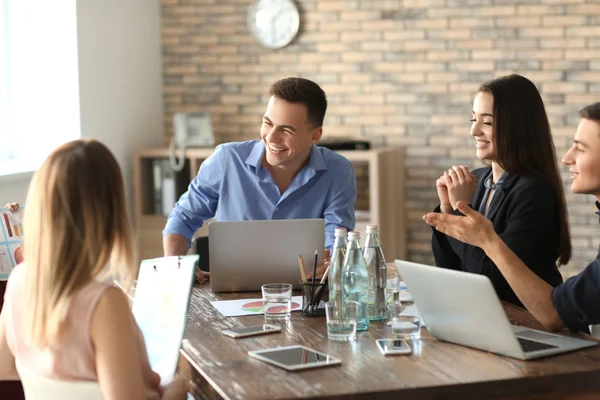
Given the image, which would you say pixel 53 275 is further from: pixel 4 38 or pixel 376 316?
pixel 4 38

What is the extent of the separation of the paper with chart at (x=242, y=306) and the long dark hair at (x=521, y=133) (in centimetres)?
78

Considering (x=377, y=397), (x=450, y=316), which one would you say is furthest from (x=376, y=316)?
(x=377, y=397)

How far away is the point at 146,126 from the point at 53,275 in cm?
428

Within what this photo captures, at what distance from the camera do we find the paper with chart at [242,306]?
2.48m

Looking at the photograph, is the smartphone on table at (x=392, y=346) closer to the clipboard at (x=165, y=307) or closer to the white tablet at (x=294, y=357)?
the white tablet at (x=294, y=357)

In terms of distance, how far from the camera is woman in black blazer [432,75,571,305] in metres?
2.62

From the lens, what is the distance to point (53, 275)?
1.70m

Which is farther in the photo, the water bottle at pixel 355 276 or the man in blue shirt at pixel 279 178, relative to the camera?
the man in blue shirt at pixel 279 178

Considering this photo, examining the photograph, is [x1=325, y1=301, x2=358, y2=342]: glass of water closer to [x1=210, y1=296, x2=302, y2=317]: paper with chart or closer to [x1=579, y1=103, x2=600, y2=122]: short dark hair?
[x1=210, y1=296, x2=302, y2=317]: paper with chart

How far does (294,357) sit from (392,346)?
24 centimetres

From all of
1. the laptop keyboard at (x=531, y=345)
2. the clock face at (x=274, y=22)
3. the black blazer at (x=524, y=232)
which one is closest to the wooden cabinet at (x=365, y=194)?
the clock face at (x=274, y=22)

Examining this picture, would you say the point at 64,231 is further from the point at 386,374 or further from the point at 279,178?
the point at 279,178

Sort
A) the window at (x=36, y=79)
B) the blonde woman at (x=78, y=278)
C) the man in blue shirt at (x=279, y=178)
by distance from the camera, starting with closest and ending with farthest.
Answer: the blonde woman at (x=78, y=278) → the man in blue shirt at (x=279, y=178) → the window at (x=36, y=79)

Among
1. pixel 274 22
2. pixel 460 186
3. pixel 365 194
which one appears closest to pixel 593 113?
pixel 460 186
